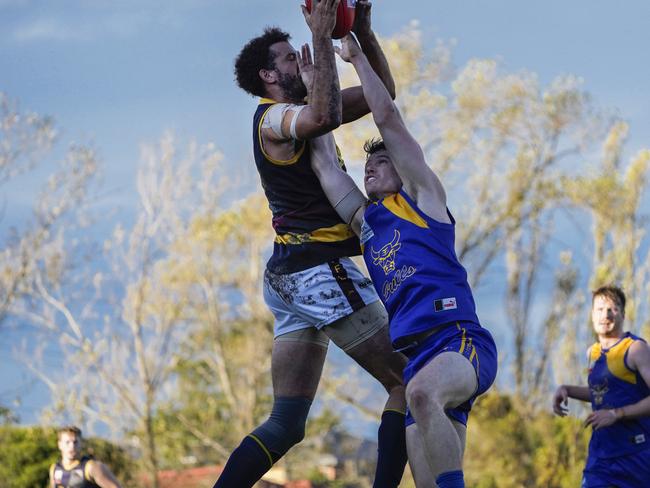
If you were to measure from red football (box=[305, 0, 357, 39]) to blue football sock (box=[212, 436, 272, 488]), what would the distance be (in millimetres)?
1816

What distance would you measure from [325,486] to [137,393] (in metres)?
5.09

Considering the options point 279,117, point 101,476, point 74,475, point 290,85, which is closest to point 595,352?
point 290,85

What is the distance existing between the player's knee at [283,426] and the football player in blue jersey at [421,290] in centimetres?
53

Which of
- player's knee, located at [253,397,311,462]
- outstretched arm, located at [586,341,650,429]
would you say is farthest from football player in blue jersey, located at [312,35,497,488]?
outstretched arm, located at [586,341,650,429]

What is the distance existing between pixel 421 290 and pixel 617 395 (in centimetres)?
333

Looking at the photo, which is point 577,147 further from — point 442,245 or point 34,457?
point 442,245

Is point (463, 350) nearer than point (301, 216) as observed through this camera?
A: Yes

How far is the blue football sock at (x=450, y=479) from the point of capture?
3633mm

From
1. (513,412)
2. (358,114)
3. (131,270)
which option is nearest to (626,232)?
(513,412)

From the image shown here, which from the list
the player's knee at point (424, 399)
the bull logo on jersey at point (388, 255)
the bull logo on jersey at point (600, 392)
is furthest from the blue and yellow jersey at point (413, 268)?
the bull logo on jersey at point (600, 392)

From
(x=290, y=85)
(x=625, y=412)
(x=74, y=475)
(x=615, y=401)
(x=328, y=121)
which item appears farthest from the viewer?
(x=74, y=475)

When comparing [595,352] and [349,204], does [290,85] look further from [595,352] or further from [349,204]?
[595,352]

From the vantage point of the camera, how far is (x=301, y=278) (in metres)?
4.28

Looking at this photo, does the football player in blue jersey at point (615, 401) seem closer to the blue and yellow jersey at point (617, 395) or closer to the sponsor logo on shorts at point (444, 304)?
the blue and yellow jersey at point (617, 395)
